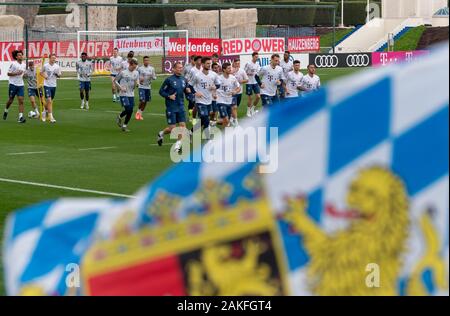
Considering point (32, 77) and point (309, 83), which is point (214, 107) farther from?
point (32, 77)

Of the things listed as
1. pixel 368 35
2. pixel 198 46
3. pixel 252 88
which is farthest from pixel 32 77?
pixel 368 35

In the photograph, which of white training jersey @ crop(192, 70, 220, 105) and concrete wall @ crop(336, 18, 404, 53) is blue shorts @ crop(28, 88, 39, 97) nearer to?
white training jersey @ crop(192, 70, 220, 105)

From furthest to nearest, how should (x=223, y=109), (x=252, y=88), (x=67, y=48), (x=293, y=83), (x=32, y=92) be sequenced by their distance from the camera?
1. (x=67, y=48)
2. (x=252, y=88)
3. (x=32, y=92)
4. (x=293, y=83)
5. (x=223, y=109)

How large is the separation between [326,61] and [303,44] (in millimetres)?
3063

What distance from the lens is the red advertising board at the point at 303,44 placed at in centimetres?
5884

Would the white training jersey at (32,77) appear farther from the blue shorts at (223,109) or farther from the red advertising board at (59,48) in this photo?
the red advertising board at (59,48)

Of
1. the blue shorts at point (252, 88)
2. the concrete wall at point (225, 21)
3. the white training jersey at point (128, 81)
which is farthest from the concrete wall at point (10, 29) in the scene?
the white training jersey at point (128, 81)

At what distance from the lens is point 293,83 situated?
94.6 feet

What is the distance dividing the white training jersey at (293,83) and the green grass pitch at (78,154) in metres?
3.46

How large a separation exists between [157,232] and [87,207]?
46 cm

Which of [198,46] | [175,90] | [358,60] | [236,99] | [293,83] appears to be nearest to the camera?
[175,90]

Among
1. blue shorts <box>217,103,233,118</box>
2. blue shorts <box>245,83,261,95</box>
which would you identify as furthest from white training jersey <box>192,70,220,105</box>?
blue shorts <box>245,83,261,95</box>

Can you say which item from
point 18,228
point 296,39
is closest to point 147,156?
point 18,228

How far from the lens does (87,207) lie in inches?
134
